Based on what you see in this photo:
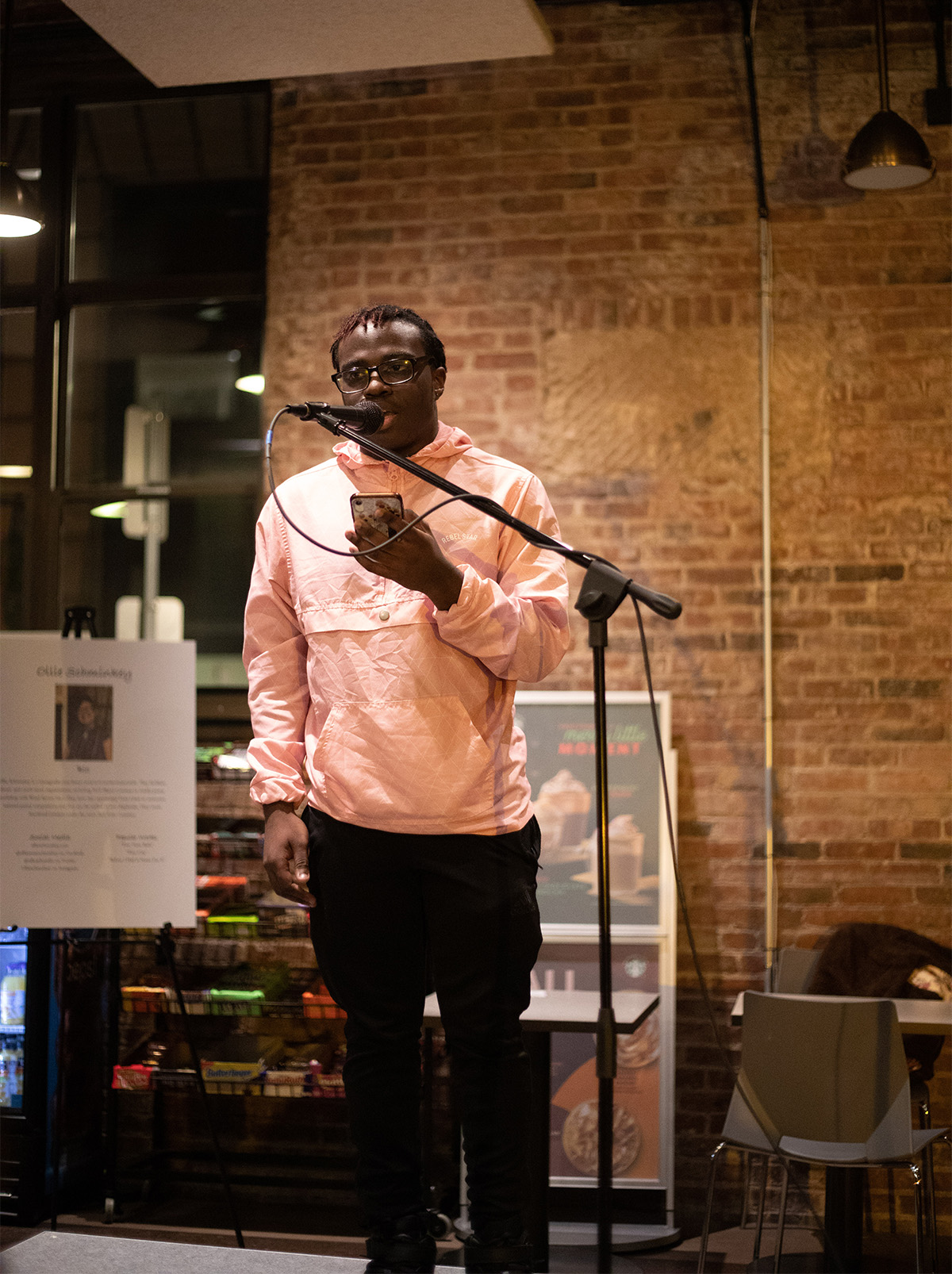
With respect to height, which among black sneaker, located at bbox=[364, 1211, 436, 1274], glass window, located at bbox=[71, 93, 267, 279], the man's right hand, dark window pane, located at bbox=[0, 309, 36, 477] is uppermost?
glass window, located at bbox=[71, 93, 267, 279]

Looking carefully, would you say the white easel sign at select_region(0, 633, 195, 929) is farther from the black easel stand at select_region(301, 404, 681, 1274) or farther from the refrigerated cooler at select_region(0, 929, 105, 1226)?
the black easel stand at select_region(301, 404, 681, 1274)

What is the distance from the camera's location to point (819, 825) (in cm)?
377

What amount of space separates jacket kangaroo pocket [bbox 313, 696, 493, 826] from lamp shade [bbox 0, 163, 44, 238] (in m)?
1.63

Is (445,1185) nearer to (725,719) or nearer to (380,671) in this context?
(725,719)

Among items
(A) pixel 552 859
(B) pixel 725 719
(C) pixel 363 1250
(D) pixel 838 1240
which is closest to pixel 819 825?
(B) pixel 725 719

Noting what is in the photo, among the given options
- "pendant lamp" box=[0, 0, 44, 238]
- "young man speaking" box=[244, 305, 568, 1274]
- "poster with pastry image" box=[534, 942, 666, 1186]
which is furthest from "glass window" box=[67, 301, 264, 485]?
"young man speaking" box=[244, 305, 568, 1274]

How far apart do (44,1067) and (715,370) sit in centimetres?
286

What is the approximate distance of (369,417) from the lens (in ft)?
5.97

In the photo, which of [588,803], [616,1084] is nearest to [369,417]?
[588,803]

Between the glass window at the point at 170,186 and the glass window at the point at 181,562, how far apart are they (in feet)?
2.69

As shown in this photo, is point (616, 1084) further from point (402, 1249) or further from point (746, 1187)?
point (402, 1249)

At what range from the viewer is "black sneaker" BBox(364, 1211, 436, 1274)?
1.83 meters

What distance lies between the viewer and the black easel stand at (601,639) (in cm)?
171

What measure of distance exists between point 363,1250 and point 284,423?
2.44 metres
